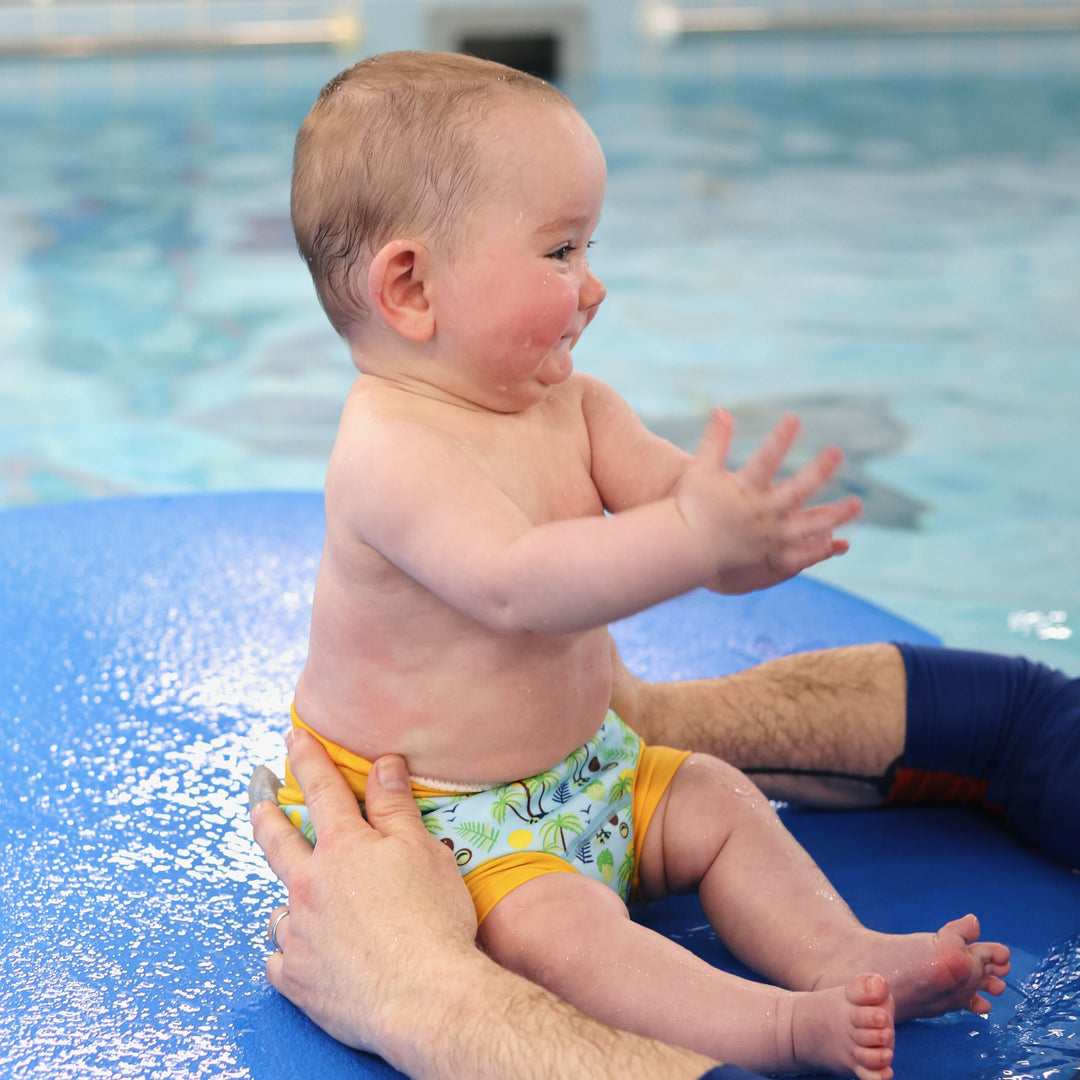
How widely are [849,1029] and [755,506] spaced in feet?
1.39

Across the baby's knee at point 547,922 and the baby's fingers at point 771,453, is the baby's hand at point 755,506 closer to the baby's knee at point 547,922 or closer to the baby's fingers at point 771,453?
the baby's fingers at point 771,453

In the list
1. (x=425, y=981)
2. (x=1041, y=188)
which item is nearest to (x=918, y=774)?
(x=425, y=981)

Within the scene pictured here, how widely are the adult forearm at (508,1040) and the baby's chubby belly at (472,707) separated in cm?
20

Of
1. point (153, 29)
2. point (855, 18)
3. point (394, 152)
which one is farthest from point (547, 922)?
point (153, 29)

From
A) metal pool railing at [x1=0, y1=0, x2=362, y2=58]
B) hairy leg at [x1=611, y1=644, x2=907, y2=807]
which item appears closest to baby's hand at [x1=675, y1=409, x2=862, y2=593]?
hairy leg at [x1=611, y1=644, x2=907, y2=807]

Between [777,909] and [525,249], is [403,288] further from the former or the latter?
[777,909]

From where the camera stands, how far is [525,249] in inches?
48.4

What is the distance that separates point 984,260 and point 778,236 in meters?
0.72

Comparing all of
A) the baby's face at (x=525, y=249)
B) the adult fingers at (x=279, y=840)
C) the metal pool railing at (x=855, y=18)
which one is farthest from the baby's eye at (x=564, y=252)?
the metal pool railing at (x=855, y=18)

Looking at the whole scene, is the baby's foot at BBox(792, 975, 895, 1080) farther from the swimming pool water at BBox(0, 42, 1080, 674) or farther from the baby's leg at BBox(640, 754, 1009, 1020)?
the swimming pool water at BBox(0, 42, 1080, 674)

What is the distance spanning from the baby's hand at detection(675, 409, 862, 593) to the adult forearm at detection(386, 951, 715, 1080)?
374mm

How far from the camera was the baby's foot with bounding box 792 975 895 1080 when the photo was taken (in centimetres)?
112

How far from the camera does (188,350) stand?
13.3 ft

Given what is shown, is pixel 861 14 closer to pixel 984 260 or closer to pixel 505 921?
pixel 984 260
